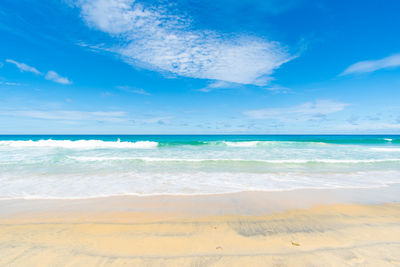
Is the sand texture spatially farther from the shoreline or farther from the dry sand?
the shoreline

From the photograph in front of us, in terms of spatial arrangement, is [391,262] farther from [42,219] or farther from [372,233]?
[42,219]

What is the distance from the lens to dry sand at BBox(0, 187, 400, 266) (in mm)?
2582

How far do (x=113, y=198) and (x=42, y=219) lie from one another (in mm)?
1587

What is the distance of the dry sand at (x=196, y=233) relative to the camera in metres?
2.58

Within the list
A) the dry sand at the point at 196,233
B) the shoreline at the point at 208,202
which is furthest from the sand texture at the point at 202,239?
the shoreline at the point at 208,202

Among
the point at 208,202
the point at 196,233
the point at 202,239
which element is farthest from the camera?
the point at 208,202

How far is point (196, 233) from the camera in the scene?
10.7ft

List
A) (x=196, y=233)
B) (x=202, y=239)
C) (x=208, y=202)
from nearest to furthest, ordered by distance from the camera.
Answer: (x=202, y=239) → (x=196, y=233) → (x=208, y=202)

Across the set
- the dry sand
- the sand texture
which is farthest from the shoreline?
the sand texture

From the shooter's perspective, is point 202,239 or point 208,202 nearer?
point 202,239

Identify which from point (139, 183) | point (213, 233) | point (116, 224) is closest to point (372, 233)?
point (213, 233)

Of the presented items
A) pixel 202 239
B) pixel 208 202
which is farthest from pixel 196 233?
pixel 208 202

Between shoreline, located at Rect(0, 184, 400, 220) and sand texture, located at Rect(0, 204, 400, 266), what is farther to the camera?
shoreline, located at Rect(0, 184, 400, 220)

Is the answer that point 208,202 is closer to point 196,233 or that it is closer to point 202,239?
point 196,233
